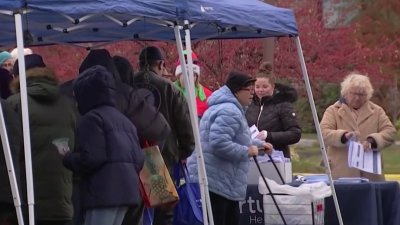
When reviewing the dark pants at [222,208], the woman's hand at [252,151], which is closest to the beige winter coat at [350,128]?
the woman's hand at [252,151]

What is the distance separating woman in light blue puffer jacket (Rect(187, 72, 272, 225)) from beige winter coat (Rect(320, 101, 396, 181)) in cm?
131

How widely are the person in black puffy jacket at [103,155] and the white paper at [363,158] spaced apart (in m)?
3.15

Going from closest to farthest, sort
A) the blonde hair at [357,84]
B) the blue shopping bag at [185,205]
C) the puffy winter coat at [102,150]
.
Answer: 1. the puffy winter coat at [102,150]
2. the blue shopping bag at [185,205]
3. the blonde hair at [357,84]

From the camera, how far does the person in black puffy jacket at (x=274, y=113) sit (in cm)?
953

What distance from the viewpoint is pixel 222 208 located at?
867 cm

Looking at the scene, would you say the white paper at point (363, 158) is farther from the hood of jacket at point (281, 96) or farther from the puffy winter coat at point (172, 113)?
the puffy winter coat at point (172, 113)

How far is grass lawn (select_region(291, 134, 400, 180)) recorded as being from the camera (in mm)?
18641

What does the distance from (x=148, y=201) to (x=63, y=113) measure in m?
0.88

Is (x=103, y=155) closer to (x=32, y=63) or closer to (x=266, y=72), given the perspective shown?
(x=32, y=63)

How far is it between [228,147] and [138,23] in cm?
184

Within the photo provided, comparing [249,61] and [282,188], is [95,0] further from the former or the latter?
[249,61]

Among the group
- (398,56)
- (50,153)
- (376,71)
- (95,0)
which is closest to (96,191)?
(50,153)

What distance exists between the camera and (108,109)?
695cm

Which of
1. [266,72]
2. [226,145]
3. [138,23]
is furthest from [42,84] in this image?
[266,72]
